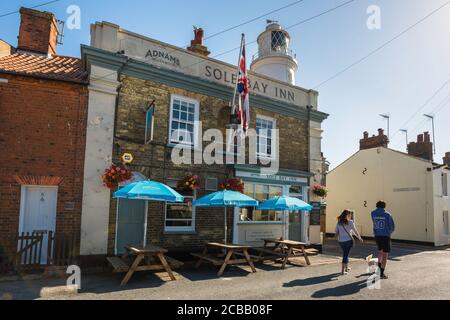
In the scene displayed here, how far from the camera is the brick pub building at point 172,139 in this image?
1020 centimetres

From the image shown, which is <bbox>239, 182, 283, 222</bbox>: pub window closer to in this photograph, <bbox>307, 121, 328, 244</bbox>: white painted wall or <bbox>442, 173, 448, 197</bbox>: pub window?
<bbox>307, 121, 328, 244</bbox>: white painted wall

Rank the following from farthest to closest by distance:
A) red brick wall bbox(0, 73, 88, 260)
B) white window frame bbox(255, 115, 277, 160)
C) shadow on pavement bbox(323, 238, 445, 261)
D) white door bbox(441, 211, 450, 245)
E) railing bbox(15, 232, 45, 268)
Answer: white door bbox(441, 211, 450, 245)
shadow on pavement bbox(323, 238, 445, 261)
white window frame bbox(255, 115, 277, 160)
red brick wall bbox(0, 73, 88, 260)
railing bbox(15, 232, 45, 268)

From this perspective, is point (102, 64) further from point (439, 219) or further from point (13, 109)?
point (439, 219)

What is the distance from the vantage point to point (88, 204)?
984cm

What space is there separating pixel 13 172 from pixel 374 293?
386 inches

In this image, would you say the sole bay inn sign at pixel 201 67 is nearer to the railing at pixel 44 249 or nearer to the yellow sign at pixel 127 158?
the yellow sign at pixel 127 158

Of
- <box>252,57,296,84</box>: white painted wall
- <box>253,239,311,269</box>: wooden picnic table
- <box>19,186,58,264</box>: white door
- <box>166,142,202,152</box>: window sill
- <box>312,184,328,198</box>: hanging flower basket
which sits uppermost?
<box>252,57,296,84</box>: white painted wall

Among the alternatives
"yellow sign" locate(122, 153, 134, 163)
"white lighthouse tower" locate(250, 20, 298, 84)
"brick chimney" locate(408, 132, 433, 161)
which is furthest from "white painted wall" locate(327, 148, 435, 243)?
"yellow sign" locate(122, 153, 134, 163)

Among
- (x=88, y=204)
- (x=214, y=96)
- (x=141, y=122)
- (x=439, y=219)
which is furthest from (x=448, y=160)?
(x=88, y=204)

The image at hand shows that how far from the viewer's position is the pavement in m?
7.11

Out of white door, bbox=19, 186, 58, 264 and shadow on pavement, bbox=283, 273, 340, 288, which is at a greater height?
white door, bbox=19, 186, 58, 264

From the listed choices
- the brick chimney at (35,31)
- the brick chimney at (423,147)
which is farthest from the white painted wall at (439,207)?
the brick chimney at (35,31)

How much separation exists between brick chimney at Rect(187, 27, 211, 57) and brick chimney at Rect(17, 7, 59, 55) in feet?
18.3

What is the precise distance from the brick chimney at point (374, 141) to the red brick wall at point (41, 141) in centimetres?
2015
